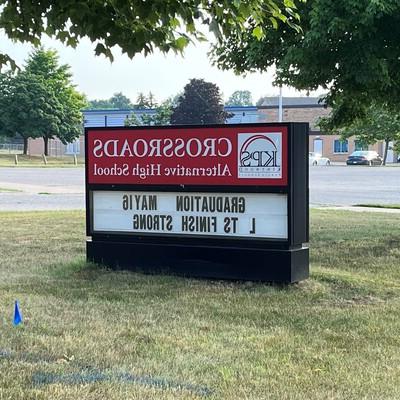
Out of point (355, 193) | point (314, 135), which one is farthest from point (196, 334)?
point (314, 135)

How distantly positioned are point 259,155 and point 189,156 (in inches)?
34.6

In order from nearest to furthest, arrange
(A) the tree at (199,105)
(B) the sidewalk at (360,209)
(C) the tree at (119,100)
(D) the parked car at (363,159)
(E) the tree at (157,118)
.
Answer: (B) the sidewalk at (360,209) → (D) the parked car at (363,159) → (A) the tree at (199,105) → (E) the tree at (157,118) → (C) the tree at (119,100)

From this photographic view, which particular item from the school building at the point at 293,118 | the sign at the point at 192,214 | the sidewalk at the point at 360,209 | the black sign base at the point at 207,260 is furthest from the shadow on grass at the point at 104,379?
the school building at the point at 293,118

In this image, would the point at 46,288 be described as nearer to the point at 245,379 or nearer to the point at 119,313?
the point at 119,313

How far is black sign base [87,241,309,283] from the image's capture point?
24.8ft

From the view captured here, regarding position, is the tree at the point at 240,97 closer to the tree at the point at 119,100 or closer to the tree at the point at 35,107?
the tree at the point at 119,100

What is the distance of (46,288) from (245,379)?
3.53 meters

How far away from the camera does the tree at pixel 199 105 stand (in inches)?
2744

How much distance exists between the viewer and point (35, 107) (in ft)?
205

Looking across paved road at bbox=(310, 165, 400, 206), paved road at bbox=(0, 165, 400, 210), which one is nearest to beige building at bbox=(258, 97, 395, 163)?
paved road at bbox=(310, 165, 400, 206)

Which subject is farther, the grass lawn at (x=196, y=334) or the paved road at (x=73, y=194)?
the paved road at (x=73, y=194)

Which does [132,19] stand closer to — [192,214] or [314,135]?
[192,214]

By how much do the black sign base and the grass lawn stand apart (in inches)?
5.5

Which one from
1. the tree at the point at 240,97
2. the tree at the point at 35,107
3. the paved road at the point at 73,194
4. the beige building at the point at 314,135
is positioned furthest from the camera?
the tree at the point at 240,97
